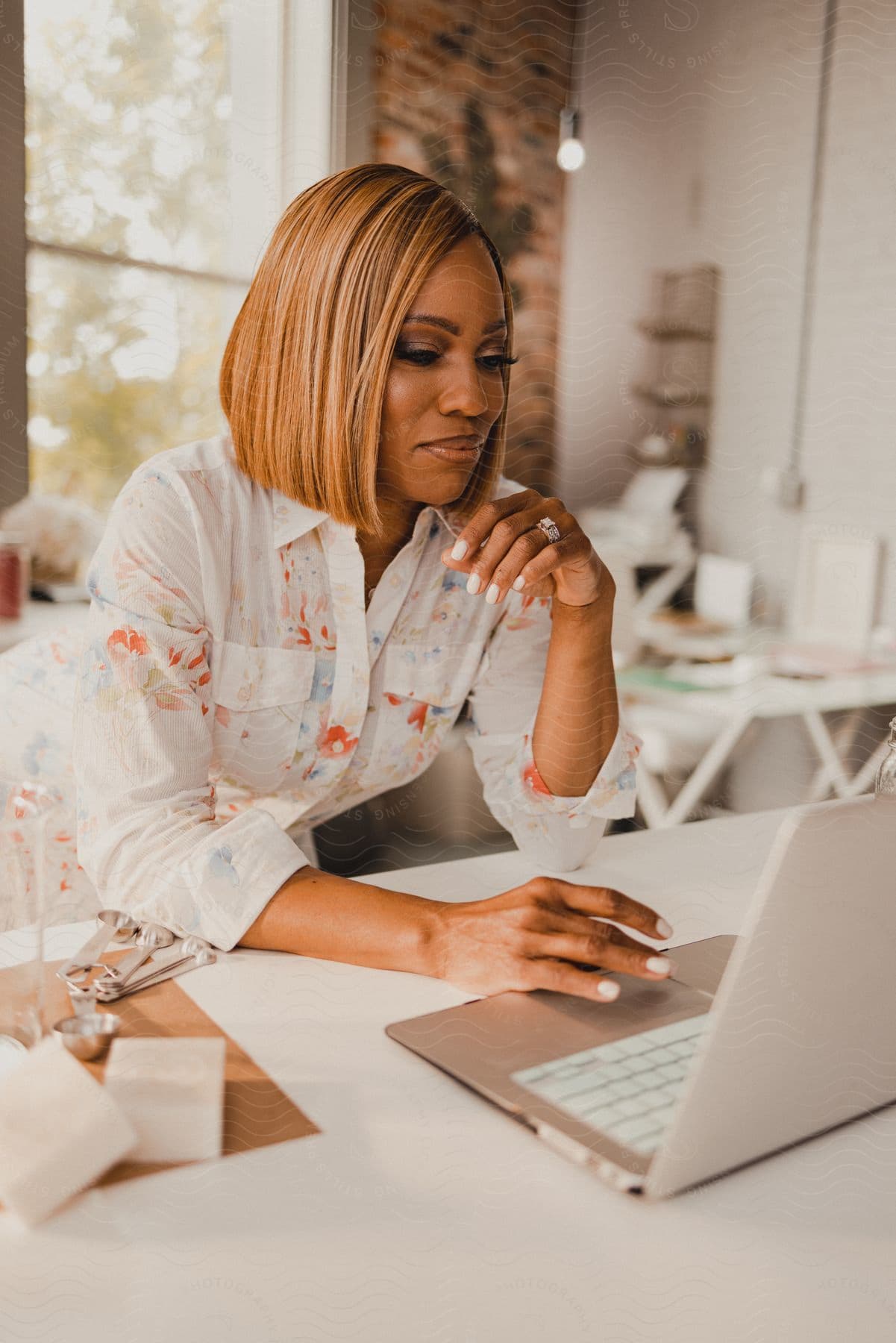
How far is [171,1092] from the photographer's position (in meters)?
0.59

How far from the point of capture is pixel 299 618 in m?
1.06

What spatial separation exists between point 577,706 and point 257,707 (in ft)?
1.06

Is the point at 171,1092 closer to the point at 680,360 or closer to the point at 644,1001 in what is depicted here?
the point at 644,1001

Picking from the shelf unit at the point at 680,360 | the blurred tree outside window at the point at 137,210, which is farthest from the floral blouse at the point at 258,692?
the shelf unit at the point at 680,360

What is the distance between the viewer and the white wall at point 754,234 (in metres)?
3.25

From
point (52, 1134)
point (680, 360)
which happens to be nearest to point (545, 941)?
point (52, 1134)

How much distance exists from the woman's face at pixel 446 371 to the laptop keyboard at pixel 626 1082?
1.82ft

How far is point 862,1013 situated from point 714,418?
11.6 feet

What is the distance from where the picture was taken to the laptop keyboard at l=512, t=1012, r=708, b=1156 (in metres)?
0.57

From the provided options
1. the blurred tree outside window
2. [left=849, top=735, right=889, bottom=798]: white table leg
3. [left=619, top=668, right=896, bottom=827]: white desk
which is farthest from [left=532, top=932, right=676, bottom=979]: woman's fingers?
[left=849, top=735, right=889, bottom=798]: white table leg

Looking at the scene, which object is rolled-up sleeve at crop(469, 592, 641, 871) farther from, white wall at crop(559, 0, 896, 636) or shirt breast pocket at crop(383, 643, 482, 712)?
white wall at crop(559, 0, 896, 636)

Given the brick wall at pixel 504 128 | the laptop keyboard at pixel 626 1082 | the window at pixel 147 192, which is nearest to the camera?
the laptop keyboard at pixel 626 1082

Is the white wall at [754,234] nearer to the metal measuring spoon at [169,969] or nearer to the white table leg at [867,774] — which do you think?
the white table leg at [867,774]

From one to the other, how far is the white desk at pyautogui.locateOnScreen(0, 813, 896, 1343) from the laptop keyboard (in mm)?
29
